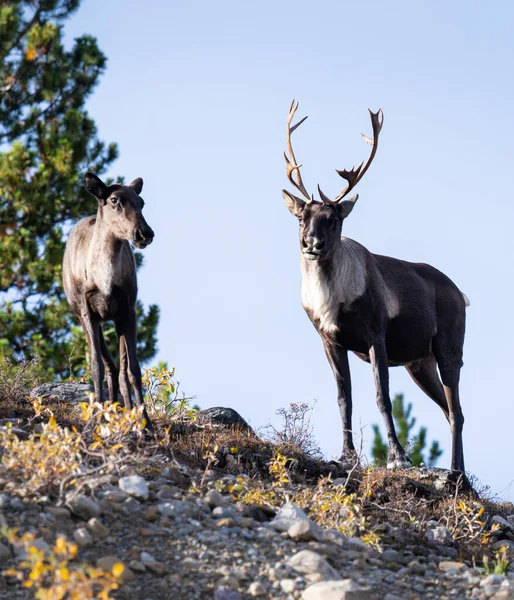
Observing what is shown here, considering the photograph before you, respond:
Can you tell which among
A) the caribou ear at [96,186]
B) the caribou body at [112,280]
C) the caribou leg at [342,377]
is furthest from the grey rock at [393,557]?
the caribou ear at [96,186]

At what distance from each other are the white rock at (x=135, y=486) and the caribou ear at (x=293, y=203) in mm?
4144

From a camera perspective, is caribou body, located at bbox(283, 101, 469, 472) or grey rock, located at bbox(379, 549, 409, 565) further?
caribou body, located at bbox(283, 101, 469, 472)

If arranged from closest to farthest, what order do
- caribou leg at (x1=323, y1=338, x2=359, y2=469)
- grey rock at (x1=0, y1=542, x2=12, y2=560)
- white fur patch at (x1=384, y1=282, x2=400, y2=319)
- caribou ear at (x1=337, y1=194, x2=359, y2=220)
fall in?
grey rock at (x1=0, y1=542, x2=12, y2=560), caribou ear at (x1=337, y1=194, x2=359, y2=220), caribou leg at (x1=323, y1=338, x2=359, y2=469), white fur patch at (x1=384, y1=282, x2=400, y2=319)

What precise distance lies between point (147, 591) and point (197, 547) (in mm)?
541

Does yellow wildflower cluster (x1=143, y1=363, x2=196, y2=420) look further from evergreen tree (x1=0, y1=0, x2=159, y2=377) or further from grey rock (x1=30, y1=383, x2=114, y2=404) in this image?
evergreen tree (x1=0, y1=0, x2=159, y2=377)

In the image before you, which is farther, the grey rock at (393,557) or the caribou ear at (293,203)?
the caribou ear at (293,203)

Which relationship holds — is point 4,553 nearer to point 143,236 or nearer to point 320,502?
point 320,502

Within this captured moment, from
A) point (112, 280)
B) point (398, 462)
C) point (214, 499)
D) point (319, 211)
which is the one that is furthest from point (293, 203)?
point (214, 499)

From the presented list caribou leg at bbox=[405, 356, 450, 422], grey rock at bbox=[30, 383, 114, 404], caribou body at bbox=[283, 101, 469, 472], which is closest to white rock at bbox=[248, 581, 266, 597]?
caribou body at bbox=[283, 101, 469, 472]

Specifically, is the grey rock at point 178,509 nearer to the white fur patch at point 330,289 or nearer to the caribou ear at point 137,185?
the caribou ear at point 137,185

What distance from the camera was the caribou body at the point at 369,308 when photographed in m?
9.77

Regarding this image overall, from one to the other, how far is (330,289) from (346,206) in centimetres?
85

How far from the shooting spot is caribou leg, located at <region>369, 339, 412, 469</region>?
32.4 ft

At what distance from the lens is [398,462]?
9.84 m
